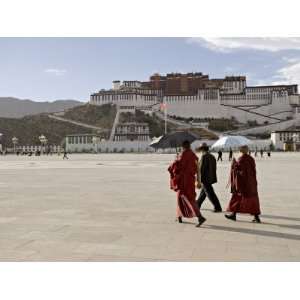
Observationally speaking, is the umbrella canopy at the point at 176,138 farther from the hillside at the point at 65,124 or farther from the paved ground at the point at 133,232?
the hillside at the point at 65,124

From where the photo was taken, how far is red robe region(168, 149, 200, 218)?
23.4ft

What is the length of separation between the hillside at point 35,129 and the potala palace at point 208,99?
41.2 feet

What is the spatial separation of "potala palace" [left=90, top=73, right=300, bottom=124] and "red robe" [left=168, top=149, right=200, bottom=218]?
108 metres

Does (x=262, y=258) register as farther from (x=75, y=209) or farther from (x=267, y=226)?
(x=75, y=209)

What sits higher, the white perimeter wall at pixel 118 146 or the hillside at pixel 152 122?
the hillside at pixel 152 122

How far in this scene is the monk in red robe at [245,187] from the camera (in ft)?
24.0

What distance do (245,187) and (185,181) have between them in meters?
1.00

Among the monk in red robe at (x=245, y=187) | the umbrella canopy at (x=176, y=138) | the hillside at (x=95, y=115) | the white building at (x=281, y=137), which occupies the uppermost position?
the hillside at (x=95, y=115)

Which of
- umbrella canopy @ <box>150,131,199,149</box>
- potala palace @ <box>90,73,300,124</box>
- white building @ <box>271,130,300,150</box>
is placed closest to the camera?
umbrella canopy @ <box>150,131,199,149</box>

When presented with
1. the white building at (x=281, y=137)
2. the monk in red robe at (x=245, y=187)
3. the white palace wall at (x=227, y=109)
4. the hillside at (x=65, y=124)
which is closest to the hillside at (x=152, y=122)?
the hillside at (x=65, y=124)

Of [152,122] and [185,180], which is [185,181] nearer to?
[185,180]

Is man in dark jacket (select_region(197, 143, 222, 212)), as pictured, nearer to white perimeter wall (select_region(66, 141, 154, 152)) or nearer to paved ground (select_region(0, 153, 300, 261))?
paved ground (select_region(0, 153, 300, 261))

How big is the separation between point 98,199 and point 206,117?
108m

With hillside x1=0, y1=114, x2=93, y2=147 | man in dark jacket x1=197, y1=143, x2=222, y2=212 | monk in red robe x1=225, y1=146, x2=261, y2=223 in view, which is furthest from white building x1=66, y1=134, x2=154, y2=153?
monk in red robe x1=225, y1=146, x2=261, y2=223
